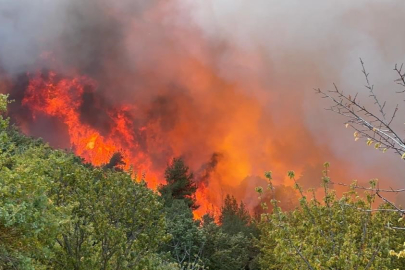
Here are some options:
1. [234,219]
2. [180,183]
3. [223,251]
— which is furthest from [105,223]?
[180,183]

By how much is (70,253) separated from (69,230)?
67cm

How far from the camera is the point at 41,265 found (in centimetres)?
909

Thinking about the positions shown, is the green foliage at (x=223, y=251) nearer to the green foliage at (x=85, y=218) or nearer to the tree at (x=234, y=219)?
the tree at (x=234, y=219)

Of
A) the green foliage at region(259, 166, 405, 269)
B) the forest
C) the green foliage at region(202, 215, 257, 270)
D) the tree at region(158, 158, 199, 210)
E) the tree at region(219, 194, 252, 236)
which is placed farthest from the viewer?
the tree at region(158, 158, 199, 210)

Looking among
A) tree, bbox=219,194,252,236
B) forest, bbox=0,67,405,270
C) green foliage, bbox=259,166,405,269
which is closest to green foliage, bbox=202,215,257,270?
tree, bbox=219,194,252,236

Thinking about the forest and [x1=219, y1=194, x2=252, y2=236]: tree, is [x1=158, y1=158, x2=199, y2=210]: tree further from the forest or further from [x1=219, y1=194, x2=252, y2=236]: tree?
the forest

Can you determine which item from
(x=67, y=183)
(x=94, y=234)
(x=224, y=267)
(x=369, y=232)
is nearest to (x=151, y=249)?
(x=94, y=234)

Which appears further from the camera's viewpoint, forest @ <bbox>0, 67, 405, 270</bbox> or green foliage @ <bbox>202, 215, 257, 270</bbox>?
green foliage @ <bbox>202, 215, 257, 270</bbox>

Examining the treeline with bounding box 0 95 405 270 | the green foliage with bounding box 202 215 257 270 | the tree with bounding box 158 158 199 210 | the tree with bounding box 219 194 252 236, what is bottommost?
the treeline with bounding box 0 95 405 270

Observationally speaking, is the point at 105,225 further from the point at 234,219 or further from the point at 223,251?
the point at 234,219

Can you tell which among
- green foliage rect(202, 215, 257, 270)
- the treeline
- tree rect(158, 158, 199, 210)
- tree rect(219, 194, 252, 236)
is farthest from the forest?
tree rect(158, 158, 199, 210)

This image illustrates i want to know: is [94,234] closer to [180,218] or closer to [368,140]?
[368,140]

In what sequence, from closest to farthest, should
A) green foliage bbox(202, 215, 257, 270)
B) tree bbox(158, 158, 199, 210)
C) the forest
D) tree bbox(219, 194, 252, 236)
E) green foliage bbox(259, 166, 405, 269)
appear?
the forest < green foliage bbox(259, 166, 405, 269) < green foliage bbox(202, 215, 257, 270) < tree bbox(219, 194, 252, 236) < tree bbox(158, 158, 199, 210)

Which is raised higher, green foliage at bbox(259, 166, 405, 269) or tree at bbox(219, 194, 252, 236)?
tree at bbox(219, 194, 252, 236)
